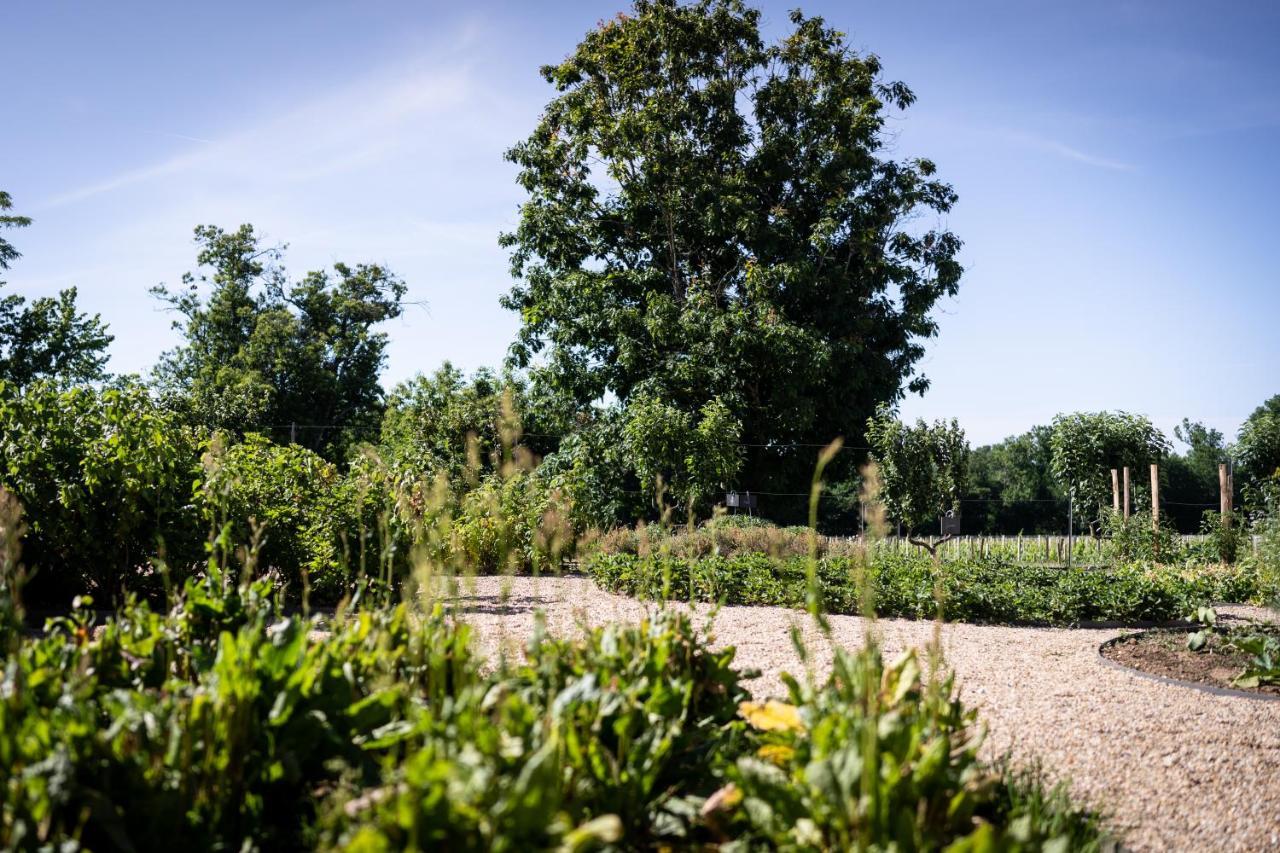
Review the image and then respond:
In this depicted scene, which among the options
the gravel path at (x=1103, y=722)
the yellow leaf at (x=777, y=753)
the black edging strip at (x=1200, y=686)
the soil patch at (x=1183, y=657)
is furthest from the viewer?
the soil patch at (x=1183, y=657)

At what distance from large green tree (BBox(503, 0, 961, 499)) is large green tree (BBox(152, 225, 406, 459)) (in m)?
12.2

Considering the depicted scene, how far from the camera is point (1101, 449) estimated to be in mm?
20141

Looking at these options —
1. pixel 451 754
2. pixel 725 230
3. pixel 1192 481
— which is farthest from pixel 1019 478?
pixel 451 754

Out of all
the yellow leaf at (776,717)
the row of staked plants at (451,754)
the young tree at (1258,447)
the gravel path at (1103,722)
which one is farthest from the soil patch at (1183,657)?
the young tree at (1258,447)

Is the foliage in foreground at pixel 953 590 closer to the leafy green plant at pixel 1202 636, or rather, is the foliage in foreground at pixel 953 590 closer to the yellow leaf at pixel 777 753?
the leafy green plant at pixel 1202 636

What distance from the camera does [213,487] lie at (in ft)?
19.1

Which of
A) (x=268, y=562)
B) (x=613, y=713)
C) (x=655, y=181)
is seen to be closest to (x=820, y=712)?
(x=613, y=713)

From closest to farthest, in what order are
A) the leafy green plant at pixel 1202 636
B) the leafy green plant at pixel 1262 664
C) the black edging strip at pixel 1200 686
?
the black edging strip at pixel 1200 686, the leafy green plant at pixel 1262 664, the leafy green plant at pixel 1202 636

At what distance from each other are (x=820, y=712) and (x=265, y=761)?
1.18 meters

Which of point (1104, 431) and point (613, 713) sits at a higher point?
Answer: point (1104, 431)

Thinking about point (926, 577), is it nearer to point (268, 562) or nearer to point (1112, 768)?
point (1112, 768)

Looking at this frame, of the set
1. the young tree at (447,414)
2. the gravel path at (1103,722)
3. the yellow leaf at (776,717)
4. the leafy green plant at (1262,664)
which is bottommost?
the gravel path at (1103,722)

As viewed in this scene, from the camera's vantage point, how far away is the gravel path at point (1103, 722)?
310 centimetres

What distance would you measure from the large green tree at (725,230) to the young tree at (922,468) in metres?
2.71
